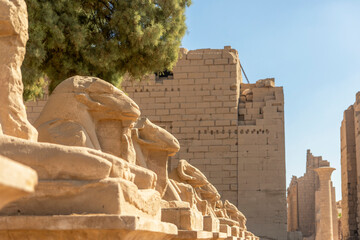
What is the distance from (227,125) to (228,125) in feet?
0.10

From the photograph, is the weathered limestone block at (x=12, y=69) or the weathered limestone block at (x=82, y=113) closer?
the weathered limestone block at (x=12, y=69)

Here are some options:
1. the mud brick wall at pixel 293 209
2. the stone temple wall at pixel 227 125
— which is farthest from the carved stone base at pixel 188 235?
the mud brick wall at pixel 293 209

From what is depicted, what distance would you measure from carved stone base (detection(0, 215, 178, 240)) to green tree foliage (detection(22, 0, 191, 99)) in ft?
20.8

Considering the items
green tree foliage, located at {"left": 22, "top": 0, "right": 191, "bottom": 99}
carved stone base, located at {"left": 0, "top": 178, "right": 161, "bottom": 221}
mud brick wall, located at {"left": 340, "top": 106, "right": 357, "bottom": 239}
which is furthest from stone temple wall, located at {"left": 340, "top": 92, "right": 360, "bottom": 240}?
carved stone base, located at {"left": 0, "top": 178, "right": 161, "bottom": 221}

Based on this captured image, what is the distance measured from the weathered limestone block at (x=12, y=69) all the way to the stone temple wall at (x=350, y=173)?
20.0 m

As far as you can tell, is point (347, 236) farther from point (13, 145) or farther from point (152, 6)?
point (13, 145)

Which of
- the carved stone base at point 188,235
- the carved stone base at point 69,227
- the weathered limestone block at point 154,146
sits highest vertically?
the weathered limestone block at point 154,146

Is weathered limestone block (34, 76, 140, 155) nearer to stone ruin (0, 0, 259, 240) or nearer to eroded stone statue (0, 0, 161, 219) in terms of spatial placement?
stone ruin (0, 0, 259, 240)

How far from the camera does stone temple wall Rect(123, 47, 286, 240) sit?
1655 cm

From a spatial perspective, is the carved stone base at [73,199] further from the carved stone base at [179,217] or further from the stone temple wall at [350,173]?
the stone temple wall at [350,173]

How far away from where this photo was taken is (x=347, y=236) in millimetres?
23078

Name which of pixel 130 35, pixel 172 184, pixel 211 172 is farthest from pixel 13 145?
pixel 211 172

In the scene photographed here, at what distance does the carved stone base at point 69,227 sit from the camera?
279 centimetres

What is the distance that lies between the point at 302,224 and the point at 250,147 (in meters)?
17.8
